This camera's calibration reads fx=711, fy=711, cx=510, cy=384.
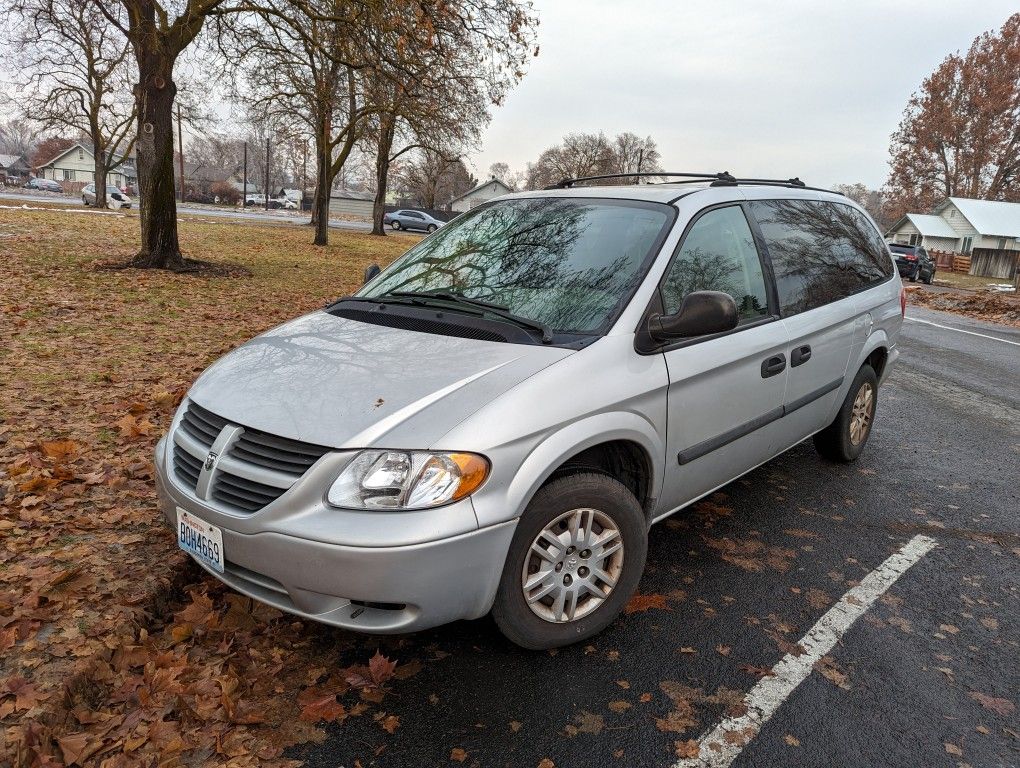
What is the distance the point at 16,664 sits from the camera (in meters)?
2.59

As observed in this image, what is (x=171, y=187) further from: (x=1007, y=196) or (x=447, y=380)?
(x=1007, y=196)

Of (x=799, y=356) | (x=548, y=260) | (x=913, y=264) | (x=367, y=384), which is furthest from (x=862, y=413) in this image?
(x=913, y=264)

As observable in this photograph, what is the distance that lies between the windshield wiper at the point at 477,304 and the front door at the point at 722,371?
1.85 feet

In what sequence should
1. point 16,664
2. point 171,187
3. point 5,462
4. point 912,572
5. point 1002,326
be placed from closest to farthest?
1. point 16,664
2. point 912,572
3. point 5,462
4. point 171,187
5. point 1002,326

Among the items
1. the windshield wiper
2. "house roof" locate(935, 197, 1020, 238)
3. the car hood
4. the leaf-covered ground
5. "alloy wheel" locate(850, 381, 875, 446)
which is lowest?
the leaf-covered ground

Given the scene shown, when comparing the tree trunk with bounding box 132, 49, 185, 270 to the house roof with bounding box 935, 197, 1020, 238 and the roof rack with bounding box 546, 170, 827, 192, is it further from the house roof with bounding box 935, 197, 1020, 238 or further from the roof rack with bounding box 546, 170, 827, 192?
the house roof with bounding box 935, 197, 1020, 238

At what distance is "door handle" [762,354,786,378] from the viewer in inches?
145

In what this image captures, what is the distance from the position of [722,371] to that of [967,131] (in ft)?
219

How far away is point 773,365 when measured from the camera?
3.73 metres

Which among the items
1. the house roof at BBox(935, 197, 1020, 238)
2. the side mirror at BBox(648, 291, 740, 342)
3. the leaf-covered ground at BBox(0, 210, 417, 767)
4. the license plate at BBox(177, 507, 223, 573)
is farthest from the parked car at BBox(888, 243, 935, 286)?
the license plate at BBox(177, 507, 223, 573)

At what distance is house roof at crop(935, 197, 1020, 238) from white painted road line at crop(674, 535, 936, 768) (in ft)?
196

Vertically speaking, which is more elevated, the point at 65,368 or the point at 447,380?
the point at 447,380

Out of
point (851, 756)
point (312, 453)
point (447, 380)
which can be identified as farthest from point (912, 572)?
point (312, 453)

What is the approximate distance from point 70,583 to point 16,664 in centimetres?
56
